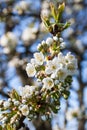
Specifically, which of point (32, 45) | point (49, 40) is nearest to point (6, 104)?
point (49, 40)

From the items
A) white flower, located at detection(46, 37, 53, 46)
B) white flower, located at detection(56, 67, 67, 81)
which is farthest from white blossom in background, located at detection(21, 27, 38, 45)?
white flower, located at detection(56, 67, 67, 81)

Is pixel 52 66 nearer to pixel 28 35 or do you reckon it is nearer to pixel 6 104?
pixel 6 104

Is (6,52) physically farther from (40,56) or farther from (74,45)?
(40,56)

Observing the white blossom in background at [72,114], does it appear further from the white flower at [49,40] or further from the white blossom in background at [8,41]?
the white flower at [49,40]

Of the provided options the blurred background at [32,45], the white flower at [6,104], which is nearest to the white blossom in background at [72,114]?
the blurred background at [32,45]

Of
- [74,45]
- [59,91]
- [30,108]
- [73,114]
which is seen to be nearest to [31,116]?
[30,108]

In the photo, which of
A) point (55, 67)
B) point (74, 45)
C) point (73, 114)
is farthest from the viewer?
point (74, 45)
